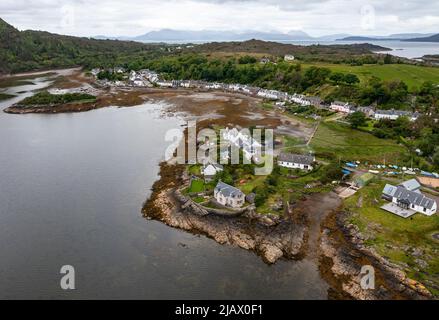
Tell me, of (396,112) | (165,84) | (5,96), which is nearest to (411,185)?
(396,112)

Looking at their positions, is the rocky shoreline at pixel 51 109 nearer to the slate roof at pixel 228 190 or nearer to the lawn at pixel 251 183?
the lawn at pixel 251 183

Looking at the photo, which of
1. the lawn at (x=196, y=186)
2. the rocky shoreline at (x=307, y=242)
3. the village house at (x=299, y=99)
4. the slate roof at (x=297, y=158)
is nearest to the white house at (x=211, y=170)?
the lawn at (x=196, y=186)

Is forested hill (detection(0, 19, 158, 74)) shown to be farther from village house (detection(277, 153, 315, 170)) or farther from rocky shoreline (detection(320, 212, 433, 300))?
rocky shoreline (detection(320, 212, 433, 300))

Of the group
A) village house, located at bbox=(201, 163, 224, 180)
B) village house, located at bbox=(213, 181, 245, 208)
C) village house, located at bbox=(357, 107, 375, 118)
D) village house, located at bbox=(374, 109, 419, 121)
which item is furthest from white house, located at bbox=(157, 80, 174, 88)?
village house, located at bbox=(213, 181, 245, 208)

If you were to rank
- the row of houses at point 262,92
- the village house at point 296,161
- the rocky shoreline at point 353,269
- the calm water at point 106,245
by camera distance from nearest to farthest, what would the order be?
the rocky shoreline at point 353,269 → the calm water at point 106,245 → the village house at point 296,161 → the row of houses at point 262,92
